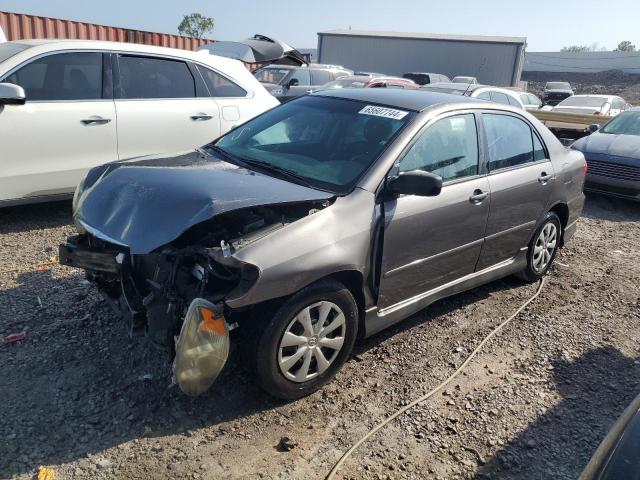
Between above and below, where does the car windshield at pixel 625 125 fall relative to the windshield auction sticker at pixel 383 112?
below

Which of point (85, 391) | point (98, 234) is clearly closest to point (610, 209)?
point (98, 234)

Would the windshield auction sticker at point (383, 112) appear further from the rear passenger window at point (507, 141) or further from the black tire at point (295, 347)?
the black tire at point (295, 347)

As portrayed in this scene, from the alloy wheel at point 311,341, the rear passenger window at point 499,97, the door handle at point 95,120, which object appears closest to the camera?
the alloy wheel at point 311,341

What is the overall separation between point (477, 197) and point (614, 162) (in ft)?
18.3

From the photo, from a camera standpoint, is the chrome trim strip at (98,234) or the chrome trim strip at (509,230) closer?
the chrome trim strip at (98,234)

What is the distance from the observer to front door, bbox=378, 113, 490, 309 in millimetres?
3418

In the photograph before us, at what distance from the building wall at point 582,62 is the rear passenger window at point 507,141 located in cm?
4980

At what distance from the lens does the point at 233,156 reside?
3893 millimetres

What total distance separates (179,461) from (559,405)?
2237 mm

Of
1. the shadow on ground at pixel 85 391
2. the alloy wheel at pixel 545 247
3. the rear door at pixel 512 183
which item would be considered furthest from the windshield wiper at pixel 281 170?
the alloy wheel at pixel 545 247

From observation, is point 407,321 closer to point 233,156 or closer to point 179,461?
point 233,156

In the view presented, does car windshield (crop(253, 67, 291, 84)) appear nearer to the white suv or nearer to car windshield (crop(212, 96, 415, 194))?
the white suv

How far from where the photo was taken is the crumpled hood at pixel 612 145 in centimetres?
837

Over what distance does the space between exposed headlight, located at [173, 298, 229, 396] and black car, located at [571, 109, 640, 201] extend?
7453 millimetres
